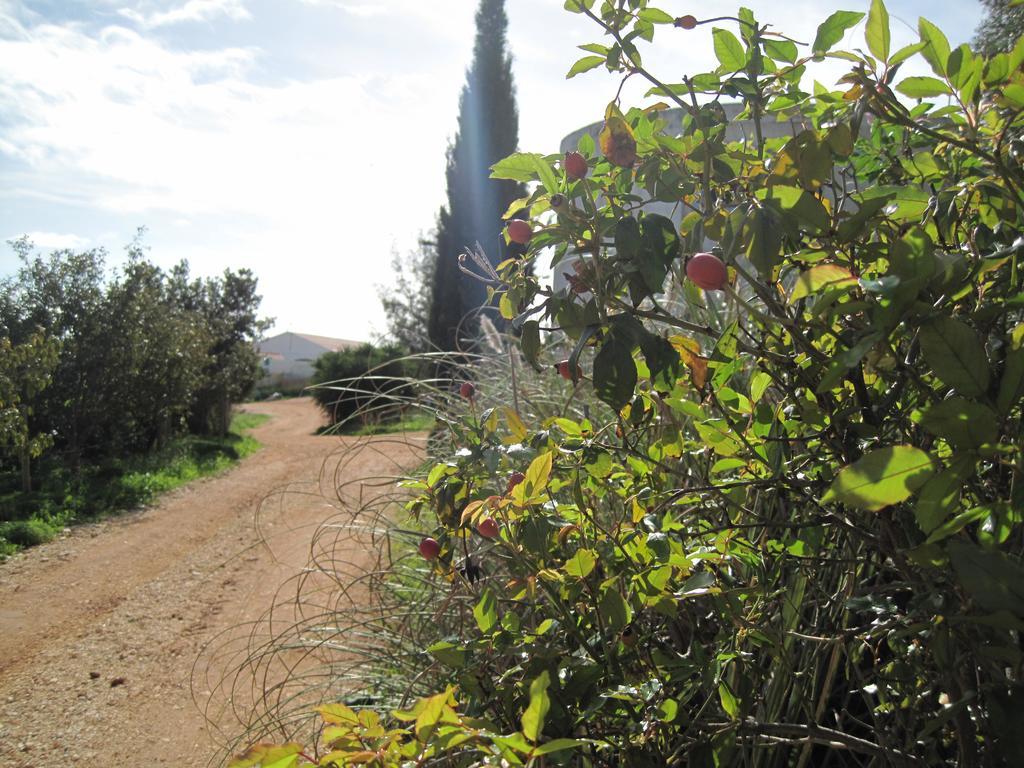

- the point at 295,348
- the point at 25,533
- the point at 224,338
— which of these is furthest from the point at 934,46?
the point at 295,348

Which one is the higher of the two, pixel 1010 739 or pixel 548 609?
pixel 1010 739

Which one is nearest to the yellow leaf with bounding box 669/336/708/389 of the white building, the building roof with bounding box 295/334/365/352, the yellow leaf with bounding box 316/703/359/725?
the yellow leaf with bounding box 316/703/359/725

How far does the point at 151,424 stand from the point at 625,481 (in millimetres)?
12497

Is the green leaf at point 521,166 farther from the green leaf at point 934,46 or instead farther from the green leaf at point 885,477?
the green leaf at point 885,477

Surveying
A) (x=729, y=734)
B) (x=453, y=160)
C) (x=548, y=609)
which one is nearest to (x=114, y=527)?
(x=548, y=609)

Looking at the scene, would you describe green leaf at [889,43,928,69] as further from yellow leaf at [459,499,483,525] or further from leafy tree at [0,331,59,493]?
leafy tree at [0,331,59,493]

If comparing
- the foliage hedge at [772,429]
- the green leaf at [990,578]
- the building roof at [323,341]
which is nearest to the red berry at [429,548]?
the foliage hedge at [772,429]

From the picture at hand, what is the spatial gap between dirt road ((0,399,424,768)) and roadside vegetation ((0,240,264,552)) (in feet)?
3.04

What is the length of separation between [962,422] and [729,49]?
70 centimetres

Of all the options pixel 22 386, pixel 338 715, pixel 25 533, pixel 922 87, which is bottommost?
pixel 25 533

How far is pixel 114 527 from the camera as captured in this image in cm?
745

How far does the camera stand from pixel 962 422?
0.64 metres

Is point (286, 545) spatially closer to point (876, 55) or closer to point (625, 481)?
point (625, 481)

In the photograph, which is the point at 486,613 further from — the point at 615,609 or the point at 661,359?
the point at 661,359
